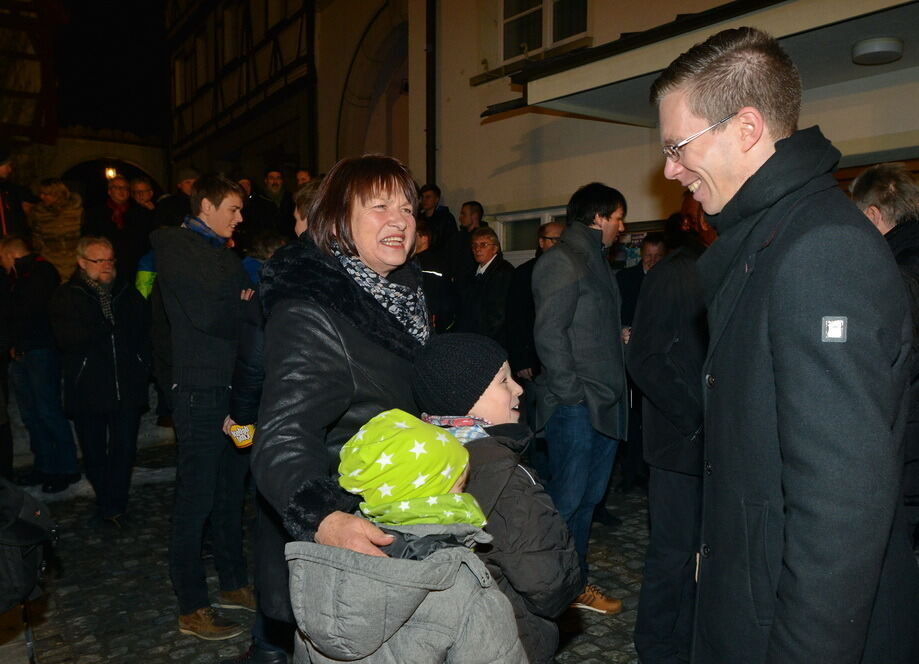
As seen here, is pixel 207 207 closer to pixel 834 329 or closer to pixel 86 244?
pixel 86 244

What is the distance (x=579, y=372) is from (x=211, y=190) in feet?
7.69

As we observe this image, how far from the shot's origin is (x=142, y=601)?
14.8 ft

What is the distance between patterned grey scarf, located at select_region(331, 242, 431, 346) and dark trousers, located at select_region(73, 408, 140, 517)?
174 inches

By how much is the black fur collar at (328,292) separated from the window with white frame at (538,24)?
26.8 feet

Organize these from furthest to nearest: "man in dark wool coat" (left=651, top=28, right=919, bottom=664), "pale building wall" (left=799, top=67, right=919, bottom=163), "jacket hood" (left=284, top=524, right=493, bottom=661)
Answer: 1. "pale building wall" (left=799, top=67, right=919, bottom=163)
2. "jacket hood" (left=284, top=524, right=493, bottom=661)
3. "man in dark wool coat" (left=651, top=28, right=919, bottom=664)

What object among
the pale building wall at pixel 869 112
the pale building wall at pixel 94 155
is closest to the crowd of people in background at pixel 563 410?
the pale building wall at pixel 869 112

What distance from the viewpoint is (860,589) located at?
143 centimetres

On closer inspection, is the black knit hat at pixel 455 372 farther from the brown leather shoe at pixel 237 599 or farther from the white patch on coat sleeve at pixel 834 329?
the brown leather shoe at pixel 237 599

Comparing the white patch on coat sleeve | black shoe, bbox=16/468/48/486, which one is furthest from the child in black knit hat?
black shoe, bbox=16/468/48/486

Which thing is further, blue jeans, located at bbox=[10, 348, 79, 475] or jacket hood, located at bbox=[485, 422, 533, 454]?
blue jeans, located at bbox=[10, 348, 79, 475]

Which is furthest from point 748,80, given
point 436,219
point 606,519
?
point 436,219

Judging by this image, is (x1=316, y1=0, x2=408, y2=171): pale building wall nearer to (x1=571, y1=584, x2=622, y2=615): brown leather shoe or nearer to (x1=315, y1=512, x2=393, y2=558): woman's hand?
(x1=571, y1=584, x2=622, y2=615): brown leather shoe

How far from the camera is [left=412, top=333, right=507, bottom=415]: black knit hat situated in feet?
7.18

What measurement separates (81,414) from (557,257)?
4.19 metres
